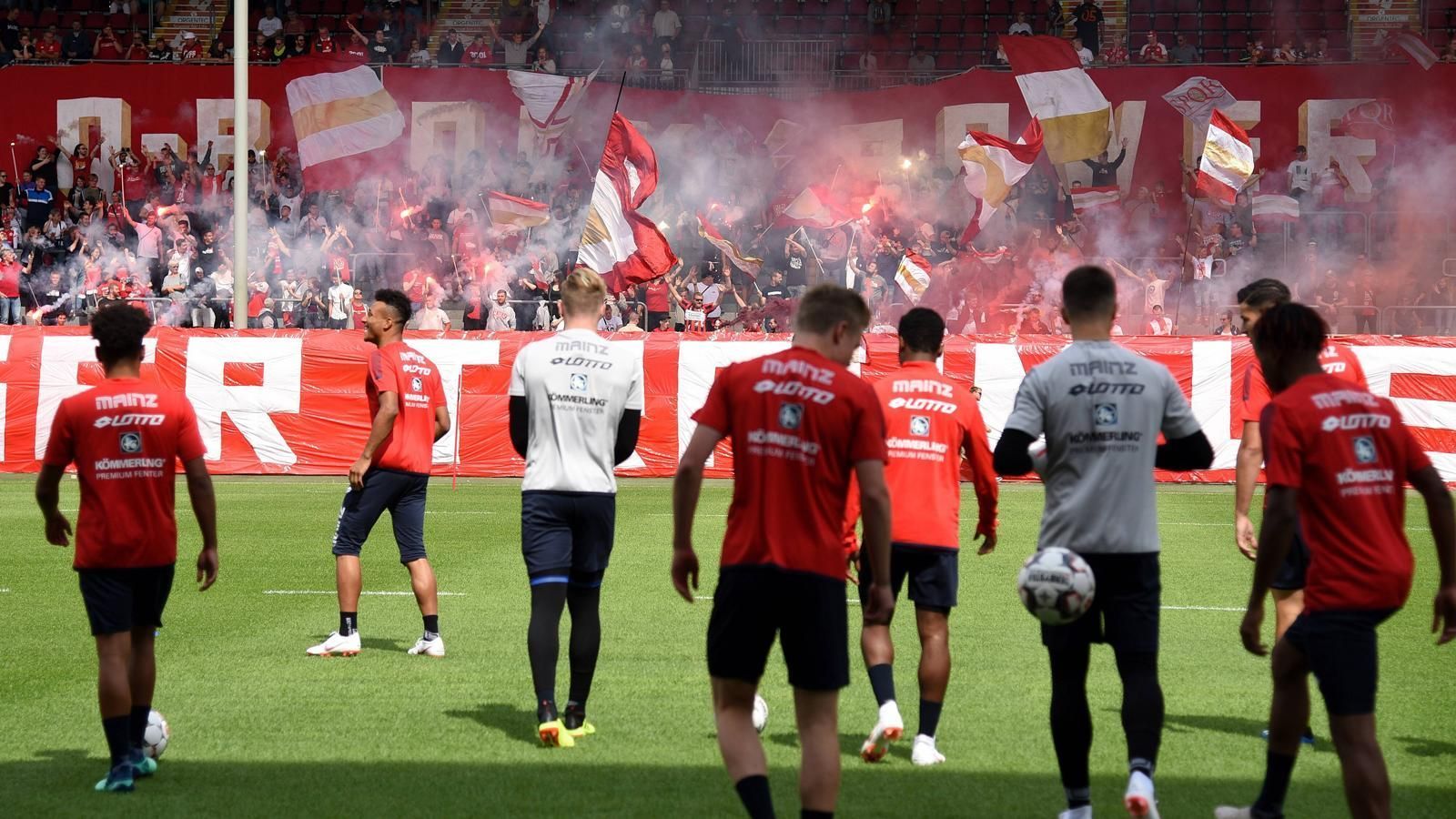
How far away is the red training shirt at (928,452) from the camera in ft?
22.2

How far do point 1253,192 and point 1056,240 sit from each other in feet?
15.6

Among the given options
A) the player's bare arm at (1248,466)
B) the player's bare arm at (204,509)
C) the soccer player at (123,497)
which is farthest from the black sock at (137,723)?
the player's bare arm at (1248,466)

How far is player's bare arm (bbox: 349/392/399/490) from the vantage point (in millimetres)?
9188

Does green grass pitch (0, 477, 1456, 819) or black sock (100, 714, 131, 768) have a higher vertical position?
black sock (100, 714, 131, 768)

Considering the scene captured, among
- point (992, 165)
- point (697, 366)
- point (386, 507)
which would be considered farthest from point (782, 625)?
point (992, 165)

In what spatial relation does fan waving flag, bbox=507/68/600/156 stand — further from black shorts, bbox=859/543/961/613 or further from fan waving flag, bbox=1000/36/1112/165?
black shorts, bbox=859/543/961/613

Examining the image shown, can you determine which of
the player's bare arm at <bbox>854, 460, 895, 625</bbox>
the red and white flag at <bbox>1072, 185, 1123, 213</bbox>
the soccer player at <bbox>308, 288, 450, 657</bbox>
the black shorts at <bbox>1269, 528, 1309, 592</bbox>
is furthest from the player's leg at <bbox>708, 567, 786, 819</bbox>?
the red and white flag at <bbox>1072, 185, 1123, 213</bbox>

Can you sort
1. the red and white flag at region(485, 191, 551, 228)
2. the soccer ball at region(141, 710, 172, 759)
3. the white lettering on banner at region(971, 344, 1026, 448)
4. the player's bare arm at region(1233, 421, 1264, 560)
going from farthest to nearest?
the red and white flag at region(485, 191, 551, 228), the white lettering on banner at region(971, 344, 1026, 448), the player's bare arm at region(1233, 421, 1264, 560), the soccer ball at region(141, 710, 172, 759)

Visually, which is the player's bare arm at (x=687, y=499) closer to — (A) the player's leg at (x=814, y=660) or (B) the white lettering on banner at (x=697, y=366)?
(A) the player's leg at (x=814, y=660)

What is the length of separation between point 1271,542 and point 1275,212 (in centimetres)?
2594

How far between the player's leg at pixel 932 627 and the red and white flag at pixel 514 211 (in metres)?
23.2

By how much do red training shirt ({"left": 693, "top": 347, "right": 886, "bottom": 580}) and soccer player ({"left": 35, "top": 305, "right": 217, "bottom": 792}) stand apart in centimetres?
240

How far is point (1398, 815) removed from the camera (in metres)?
5.97

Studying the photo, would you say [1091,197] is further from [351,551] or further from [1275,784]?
[1275,784]
